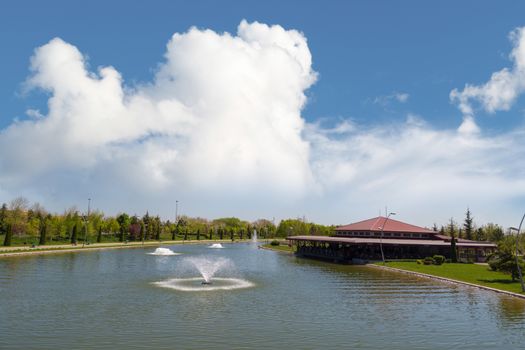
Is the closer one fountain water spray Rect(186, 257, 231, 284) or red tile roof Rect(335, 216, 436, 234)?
fountain water spray Rect(186, 257, 231, 284)

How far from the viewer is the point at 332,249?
86750 mm

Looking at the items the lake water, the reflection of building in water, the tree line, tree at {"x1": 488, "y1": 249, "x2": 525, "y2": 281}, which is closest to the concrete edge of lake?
the lake water

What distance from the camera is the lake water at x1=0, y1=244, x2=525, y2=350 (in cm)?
2259

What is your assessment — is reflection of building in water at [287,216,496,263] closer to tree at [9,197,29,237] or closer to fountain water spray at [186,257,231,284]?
fountain water spray at [186,257,231,284]

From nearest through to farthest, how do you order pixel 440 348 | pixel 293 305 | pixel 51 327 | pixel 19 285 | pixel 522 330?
pixel 440 348 → pixel 51 327 → pixel 522 330 → pixel 293 305 → pixel 19 285

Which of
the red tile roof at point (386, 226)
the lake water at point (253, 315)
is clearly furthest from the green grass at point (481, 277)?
the red tile roof at point (386, 226)

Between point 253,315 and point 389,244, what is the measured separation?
52483 millimetres

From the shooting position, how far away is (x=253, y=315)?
28.5 metres

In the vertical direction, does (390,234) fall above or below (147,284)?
above

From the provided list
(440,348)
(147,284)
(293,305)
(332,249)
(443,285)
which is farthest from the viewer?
(332,249)

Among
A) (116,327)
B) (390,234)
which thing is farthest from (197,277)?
(390,234)

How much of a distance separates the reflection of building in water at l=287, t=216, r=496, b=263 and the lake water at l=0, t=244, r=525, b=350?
29654mm

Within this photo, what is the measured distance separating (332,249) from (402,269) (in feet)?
87.1

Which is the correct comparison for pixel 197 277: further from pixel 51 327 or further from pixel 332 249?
pixel 332 249
